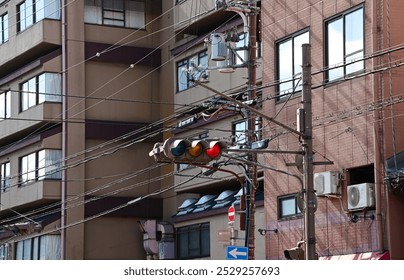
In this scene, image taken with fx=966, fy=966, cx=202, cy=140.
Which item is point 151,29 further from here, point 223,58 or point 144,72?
point 223,58

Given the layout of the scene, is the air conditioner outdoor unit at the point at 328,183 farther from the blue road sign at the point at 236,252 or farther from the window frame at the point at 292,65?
the blue road sign at the point at 236,252

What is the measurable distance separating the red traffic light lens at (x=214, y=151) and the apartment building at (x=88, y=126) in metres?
23.6

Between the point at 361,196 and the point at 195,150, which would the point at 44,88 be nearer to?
the point at 361,196

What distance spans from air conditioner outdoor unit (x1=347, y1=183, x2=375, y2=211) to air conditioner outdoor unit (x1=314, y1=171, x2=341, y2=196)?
61 centimetres

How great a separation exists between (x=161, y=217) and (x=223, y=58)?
17.1 meters

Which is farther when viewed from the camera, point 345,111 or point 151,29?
point 151,29

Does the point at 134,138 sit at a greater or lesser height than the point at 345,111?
greater

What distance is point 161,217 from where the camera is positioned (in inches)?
1829

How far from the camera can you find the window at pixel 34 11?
46.6 metres

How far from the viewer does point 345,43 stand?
2897 cm

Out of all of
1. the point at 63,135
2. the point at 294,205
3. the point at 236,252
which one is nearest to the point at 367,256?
the point at 236,252

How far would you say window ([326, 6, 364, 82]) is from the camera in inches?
1117

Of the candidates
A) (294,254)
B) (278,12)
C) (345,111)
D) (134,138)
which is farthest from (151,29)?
(294,254)

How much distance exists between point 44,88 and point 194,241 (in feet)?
34.8
